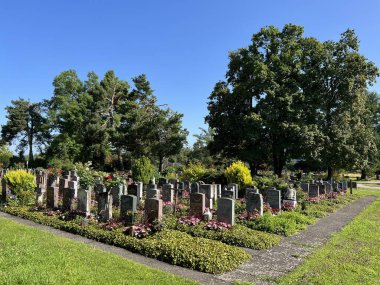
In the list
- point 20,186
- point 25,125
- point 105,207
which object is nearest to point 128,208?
point 105,207

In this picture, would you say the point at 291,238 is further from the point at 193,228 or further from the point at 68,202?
the point at 68,202

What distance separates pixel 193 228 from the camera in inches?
375

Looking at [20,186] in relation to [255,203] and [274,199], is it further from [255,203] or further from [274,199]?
[274,199]

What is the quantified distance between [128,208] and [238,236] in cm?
354

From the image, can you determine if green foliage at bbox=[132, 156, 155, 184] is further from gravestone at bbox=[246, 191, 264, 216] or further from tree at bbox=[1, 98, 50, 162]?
tree at bbox=[1, 98, 50, 162]

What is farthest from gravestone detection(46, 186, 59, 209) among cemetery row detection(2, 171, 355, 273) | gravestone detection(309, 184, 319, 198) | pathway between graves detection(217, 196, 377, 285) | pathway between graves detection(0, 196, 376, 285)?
gravestone detection(309, 184, 319, 198)

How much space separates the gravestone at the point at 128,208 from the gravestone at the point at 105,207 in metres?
0.52

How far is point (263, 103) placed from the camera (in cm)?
2817

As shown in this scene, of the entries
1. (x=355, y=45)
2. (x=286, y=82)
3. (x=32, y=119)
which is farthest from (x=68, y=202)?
(x=32, y=119)

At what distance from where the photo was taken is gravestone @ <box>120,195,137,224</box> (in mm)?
9816

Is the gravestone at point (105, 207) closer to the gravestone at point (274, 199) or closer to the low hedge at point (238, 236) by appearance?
the low hedge at point (238, 236)

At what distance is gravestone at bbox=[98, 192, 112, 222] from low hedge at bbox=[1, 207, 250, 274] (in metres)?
1.02

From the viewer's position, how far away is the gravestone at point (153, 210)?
367 inches

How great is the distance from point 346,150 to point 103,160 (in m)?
28.5
